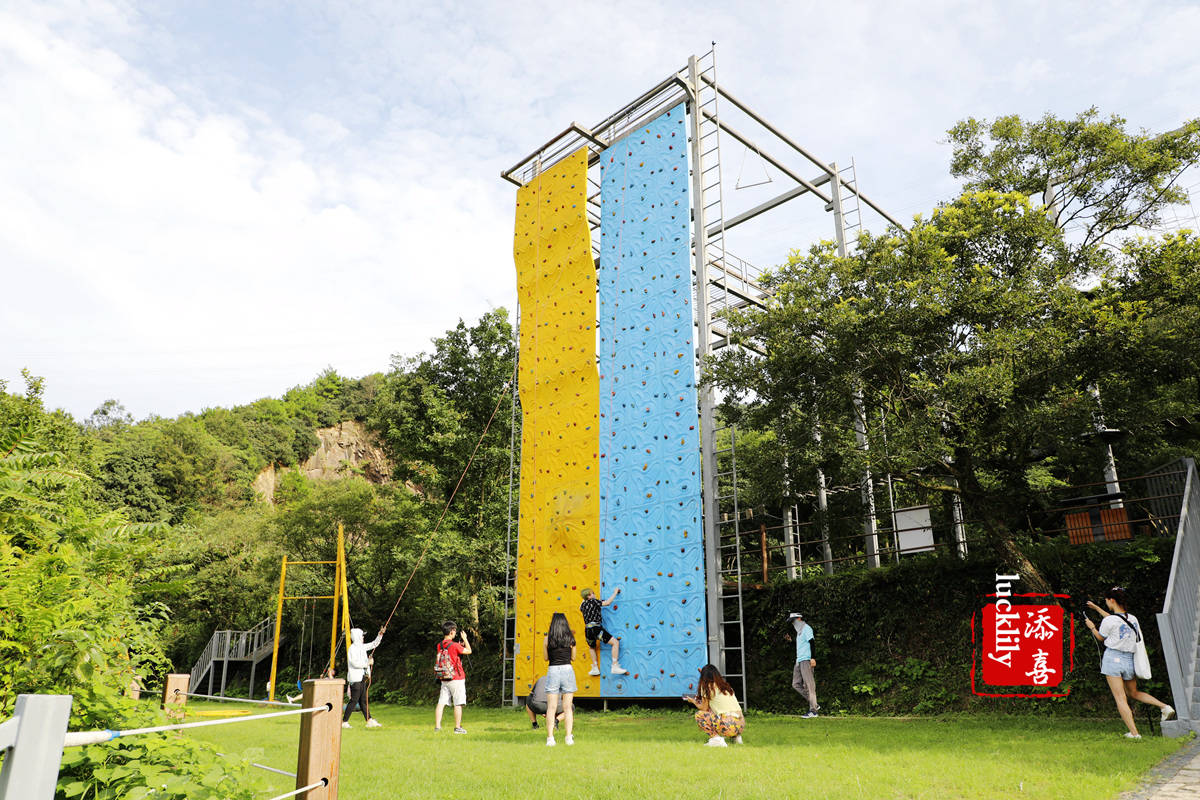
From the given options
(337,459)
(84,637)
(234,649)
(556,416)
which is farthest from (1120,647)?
(337,459)

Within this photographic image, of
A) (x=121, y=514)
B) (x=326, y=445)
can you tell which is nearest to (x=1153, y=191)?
(x=121, y=514)

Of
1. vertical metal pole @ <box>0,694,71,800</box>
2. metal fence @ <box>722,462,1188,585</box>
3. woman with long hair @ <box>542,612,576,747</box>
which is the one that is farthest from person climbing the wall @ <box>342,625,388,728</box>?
vertical metal pole @ <box>0,694,71,800</box>

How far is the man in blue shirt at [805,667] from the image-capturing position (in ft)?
33.7

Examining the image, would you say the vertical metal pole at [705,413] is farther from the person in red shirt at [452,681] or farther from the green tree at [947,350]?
the person in red shirt at [452,681]

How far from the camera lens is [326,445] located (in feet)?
173

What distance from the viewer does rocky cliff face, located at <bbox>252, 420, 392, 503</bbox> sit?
48094 millimetres

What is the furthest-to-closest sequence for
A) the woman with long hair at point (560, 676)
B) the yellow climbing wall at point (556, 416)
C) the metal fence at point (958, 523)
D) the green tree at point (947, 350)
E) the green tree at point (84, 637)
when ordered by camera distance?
the yellow climbing wall at point (556, 416), the metal fence at point (958, 523), the green tree at point (947, 350), the woman with long hair at point (560, 676), the green tree at point (84, 637)

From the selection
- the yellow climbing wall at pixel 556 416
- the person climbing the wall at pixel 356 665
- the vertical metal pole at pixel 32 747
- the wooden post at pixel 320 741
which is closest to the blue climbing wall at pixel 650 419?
the yellow climbing wall at pixel 556 416

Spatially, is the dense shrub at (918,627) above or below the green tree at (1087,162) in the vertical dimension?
below

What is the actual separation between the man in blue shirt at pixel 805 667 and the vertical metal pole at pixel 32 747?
32.2 feet

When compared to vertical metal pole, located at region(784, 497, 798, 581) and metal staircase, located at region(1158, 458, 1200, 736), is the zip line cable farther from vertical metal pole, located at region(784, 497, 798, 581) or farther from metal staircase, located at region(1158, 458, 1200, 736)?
metal staircase, located at region(1158, 458, 1200, 736)

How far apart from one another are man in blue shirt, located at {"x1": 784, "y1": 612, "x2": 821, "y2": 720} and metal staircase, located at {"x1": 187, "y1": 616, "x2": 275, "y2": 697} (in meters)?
18.2

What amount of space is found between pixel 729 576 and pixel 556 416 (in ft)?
14.0

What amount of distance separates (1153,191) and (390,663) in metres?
20.1
